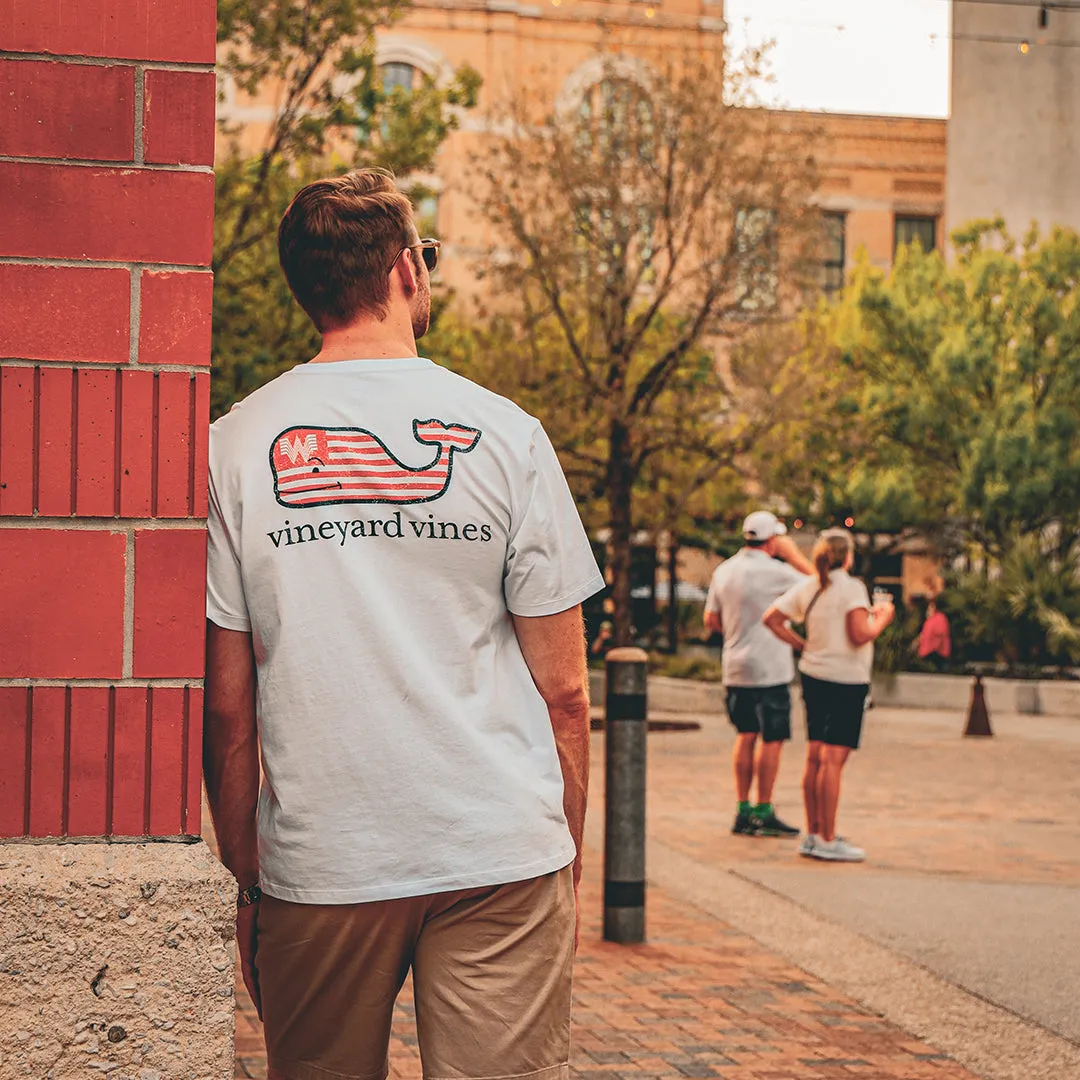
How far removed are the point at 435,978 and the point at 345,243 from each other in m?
1.10

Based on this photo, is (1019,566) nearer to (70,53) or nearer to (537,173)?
(537,173)

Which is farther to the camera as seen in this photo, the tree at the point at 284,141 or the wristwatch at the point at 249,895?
the tree at the point at 284,141

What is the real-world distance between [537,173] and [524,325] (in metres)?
1.65

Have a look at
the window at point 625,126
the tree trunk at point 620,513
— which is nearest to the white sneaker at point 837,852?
the tree trunk at point 620,513

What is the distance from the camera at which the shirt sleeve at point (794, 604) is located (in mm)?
10070

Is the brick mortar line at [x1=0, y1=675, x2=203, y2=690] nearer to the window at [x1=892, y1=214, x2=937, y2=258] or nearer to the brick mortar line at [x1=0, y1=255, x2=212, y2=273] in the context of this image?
the brick mortar line at [x1=0, y1=255, x2=212, y2=273]

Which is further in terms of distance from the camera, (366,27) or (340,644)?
(366,27)

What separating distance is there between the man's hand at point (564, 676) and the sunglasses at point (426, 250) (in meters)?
0.59

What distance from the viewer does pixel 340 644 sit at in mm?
2594

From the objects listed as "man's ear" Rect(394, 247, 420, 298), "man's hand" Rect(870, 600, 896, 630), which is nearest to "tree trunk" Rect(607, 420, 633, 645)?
"man's hand" Rect(870, 600, 896, 630)

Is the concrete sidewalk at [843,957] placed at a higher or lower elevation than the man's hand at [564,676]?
lower

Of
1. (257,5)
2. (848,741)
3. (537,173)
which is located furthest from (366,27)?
(848,741)

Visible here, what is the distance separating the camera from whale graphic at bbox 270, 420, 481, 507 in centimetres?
261

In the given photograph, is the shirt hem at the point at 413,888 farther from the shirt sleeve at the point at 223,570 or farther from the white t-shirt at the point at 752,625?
the white t-shirt at the point at 752,625
